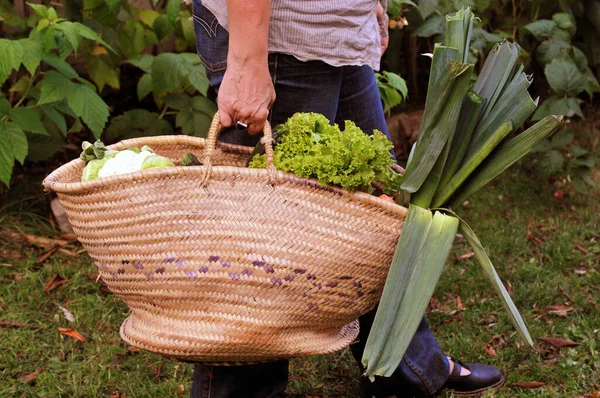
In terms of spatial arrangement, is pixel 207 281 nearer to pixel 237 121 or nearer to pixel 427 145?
pixel 237 121

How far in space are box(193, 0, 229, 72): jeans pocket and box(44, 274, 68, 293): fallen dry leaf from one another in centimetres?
178

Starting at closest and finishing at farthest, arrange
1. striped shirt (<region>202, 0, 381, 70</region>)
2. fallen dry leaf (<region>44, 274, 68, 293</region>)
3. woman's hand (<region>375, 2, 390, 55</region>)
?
striped shirt (<region>202, 0, 381, 70</region>), woman's hand (<region>375, 2, 390, 55</region>), fallen dry leaf (<region>44, 274, 68, 293</region>)

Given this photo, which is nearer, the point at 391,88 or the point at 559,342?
the point at 559,342

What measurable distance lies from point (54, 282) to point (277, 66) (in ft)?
6.48

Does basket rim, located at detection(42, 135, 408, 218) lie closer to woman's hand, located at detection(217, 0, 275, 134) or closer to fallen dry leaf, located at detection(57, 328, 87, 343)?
woman's hand, located at detection(217, 0, 275, 134)

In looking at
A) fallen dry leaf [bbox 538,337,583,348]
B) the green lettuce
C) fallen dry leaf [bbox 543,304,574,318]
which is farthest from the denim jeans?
fallen dry leaf [bbox 543,304,574,318]

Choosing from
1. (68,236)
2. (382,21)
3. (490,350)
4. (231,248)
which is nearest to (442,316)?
(490,350)

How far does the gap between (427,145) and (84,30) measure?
74.6 inches

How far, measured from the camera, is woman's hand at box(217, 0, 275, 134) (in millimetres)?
1621

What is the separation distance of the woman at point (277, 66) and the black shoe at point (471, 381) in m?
0.73

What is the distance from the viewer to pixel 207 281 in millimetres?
1603

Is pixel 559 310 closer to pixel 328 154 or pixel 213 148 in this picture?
pixel 328 154

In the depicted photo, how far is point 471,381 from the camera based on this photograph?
8.38ft

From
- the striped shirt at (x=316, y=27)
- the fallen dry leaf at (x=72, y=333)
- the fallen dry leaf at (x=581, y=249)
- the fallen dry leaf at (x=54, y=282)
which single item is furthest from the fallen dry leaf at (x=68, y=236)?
the fallen dry leaf at (x=581, y=249)
